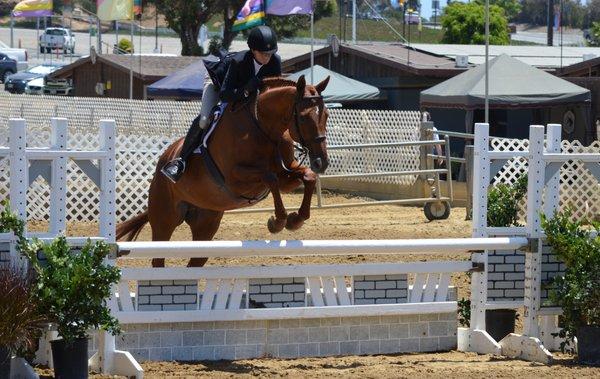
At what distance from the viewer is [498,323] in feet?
26.7

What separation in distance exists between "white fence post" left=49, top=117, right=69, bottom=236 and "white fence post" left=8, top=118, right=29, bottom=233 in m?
0.19

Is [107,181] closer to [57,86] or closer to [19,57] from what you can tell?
[57,86]

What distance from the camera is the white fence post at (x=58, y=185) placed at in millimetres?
6645

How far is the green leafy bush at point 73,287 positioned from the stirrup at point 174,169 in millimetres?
2913

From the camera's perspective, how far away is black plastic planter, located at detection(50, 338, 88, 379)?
6258mm

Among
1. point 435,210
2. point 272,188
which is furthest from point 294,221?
point 435,210

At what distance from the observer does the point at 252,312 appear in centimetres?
729

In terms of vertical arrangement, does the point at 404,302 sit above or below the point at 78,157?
below

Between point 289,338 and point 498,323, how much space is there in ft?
5.27

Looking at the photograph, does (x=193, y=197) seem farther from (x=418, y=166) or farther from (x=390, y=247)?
(x=418, y=166)

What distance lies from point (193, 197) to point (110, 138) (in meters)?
2.65

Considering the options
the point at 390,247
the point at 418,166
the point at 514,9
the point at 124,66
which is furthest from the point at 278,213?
the point at 514,9

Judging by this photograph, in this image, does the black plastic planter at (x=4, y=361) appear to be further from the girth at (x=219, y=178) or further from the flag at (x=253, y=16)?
the flag at (x=253, y=16)

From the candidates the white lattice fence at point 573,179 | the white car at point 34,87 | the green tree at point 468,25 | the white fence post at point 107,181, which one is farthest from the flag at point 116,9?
the green tree at point 468,25
